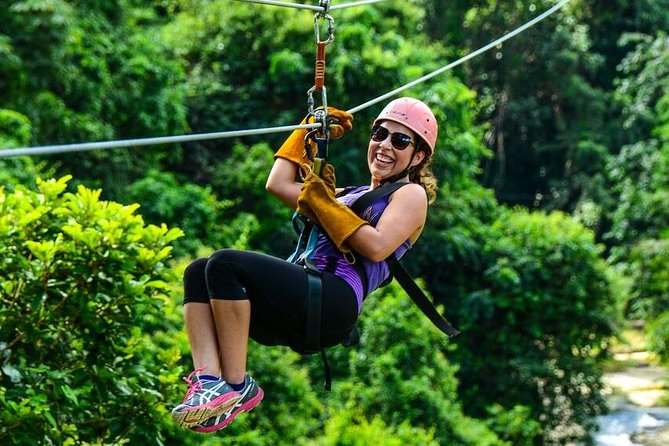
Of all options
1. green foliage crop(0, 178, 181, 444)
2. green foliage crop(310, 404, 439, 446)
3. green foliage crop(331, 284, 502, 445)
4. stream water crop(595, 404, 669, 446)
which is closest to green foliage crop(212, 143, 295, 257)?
green foliage crop(331, 284, 502, 445)

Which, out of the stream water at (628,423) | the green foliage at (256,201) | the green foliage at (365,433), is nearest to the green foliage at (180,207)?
the green foliage at (256,201)

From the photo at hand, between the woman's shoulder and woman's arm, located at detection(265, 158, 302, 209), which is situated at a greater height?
the woman's shoulder

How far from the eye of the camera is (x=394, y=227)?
3.04 meters

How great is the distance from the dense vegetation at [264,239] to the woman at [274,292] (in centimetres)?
152

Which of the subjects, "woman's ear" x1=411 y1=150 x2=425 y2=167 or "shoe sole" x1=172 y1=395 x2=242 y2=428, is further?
"woman's ear" x1=411 y1=150 x2=425 y2=167

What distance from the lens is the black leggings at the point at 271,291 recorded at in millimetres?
2881

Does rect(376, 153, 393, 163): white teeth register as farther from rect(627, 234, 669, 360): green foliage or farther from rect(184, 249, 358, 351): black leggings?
rect(627, 234, 669, 360): green foliage

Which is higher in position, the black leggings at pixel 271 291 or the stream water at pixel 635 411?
the black leggings at pixel 271 291

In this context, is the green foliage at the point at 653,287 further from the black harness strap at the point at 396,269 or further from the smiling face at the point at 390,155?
the smiling face at the point at 390,155

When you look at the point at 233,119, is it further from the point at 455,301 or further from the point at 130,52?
the point at 455,301

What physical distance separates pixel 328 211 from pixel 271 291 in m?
0.27

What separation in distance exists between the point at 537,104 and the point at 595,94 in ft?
5.08

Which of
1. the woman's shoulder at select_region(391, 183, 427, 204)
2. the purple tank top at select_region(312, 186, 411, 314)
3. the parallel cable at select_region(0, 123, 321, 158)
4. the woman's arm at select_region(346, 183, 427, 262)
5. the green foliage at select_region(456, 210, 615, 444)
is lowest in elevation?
the green foliage at select_region(456, 210, 615, 444)

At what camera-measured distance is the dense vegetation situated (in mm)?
4598
